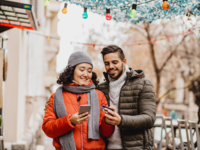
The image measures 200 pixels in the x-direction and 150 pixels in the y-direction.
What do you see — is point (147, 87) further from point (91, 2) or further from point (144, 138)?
point (91, 2)

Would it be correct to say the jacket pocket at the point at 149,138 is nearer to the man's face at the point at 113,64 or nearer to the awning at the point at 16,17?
the man's face at the point at 113,64

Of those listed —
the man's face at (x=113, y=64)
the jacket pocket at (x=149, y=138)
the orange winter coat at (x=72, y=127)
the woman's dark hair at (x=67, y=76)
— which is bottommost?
the jacket pocket at (x=149, y=138)

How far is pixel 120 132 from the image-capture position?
9.02ft

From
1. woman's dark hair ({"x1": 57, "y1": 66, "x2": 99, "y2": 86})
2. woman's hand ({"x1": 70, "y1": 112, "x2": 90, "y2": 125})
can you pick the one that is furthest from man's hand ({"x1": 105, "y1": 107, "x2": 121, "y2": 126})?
woman's dark hair ({"x1": 57, "y1": 66, "x2": 99, "y2": 86})

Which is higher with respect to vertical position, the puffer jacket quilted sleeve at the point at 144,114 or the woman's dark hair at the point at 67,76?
the woman's dark hair at the point at 67,76

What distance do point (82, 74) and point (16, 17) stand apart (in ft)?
5.10

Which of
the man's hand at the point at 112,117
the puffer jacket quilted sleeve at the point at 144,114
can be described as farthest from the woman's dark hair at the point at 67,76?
the puffer jacket quilted sleeve at the point at 144,114

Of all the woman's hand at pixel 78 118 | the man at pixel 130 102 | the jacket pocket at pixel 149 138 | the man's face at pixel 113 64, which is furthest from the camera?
the man's face at pixel 113 64

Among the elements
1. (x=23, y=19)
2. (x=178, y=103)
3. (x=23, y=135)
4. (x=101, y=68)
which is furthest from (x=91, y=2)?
(x=178, y=103)

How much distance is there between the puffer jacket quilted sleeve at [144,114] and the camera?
7.99ft

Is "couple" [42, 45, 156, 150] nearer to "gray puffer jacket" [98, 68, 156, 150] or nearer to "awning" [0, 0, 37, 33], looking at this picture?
"gray puffer jacket" [98, 68, 156, 150]

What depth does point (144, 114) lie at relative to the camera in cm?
256

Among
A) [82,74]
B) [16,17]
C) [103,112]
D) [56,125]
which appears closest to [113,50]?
[82,74]

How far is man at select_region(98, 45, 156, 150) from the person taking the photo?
101 inches
